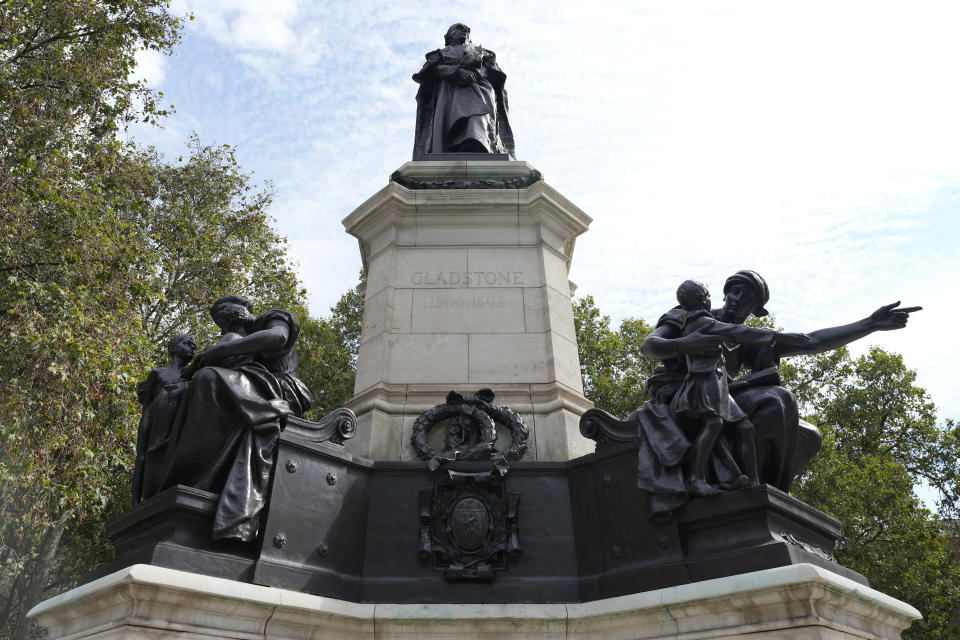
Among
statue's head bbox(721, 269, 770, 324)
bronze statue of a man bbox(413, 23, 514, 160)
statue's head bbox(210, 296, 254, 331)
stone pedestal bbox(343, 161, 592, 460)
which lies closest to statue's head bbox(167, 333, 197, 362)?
statue's head bbox(210, 296, 254, 331)

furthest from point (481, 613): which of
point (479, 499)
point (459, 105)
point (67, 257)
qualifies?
point (67, 257)

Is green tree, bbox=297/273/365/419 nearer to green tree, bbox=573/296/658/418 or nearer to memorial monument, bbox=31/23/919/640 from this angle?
green tree, bbox=573/296/658/418

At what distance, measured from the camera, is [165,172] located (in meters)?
20.2

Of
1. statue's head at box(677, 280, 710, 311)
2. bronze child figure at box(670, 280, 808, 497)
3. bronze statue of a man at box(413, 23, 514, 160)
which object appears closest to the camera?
bronze child figure at box(670, 280, 808, 497)

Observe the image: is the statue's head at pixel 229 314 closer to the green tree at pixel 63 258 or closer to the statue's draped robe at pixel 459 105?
the statue's draped robe at pixel 459 105

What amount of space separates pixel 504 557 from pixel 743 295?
9.57 feet

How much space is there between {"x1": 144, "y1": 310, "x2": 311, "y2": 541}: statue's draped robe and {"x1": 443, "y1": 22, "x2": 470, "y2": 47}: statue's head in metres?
6.59

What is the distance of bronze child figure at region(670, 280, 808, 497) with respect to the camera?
5.37 meters

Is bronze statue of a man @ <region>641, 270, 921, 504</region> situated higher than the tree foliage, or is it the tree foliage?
the tree foliage

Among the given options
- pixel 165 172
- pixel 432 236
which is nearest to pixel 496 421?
pixel 432 236

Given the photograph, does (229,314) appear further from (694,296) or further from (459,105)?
(459,105)

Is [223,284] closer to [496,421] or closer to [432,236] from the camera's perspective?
[432,236]

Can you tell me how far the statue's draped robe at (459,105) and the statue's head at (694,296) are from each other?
4071 millimetres

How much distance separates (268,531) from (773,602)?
3.31m
